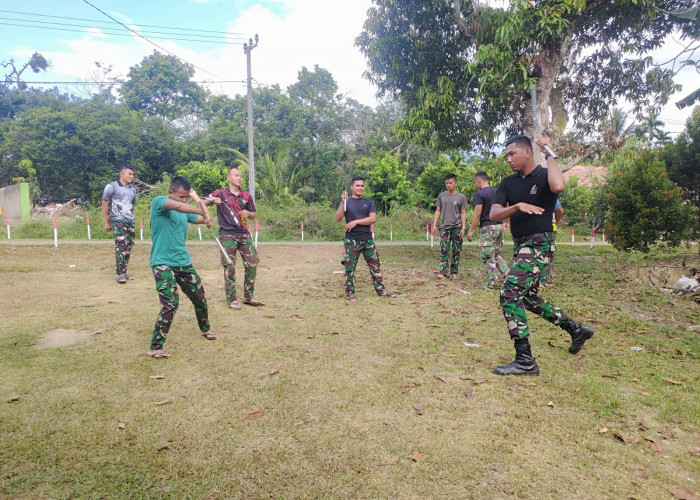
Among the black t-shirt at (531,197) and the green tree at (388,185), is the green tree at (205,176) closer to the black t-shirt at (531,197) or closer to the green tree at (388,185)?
the green tree at (388,185)

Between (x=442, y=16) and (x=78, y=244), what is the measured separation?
12654 millimetres

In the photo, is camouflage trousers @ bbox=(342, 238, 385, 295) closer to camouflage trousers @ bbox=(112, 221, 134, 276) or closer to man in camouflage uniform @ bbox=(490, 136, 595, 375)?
man in camouflage uniform @ bbox=(490, 136, 595, 375)

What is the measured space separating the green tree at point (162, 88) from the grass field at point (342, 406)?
101 ft

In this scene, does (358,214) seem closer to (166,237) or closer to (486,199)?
(486,199)

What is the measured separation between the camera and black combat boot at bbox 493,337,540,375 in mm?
4219

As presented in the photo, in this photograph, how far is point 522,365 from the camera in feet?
13.9

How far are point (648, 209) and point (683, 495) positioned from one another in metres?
12.1

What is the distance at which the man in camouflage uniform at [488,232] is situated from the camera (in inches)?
312

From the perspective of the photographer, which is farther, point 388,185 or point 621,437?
point 388,185

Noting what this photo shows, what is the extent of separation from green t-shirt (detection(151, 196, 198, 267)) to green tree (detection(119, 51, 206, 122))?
3320 centimetres

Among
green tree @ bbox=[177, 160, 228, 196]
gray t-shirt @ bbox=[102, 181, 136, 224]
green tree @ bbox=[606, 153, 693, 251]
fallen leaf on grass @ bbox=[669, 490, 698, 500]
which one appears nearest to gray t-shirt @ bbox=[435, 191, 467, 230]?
gray t-shirt @ bbox=[102, 181, 136, 224]

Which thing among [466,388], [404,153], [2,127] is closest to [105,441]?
[466,388]

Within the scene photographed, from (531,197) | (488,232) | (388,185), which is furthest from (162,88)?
(531,197)

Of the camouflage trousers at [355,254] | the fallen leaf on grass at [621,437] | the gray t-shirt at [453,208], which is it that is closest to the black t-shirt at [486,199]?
the gray t-shirt at [453,208]
